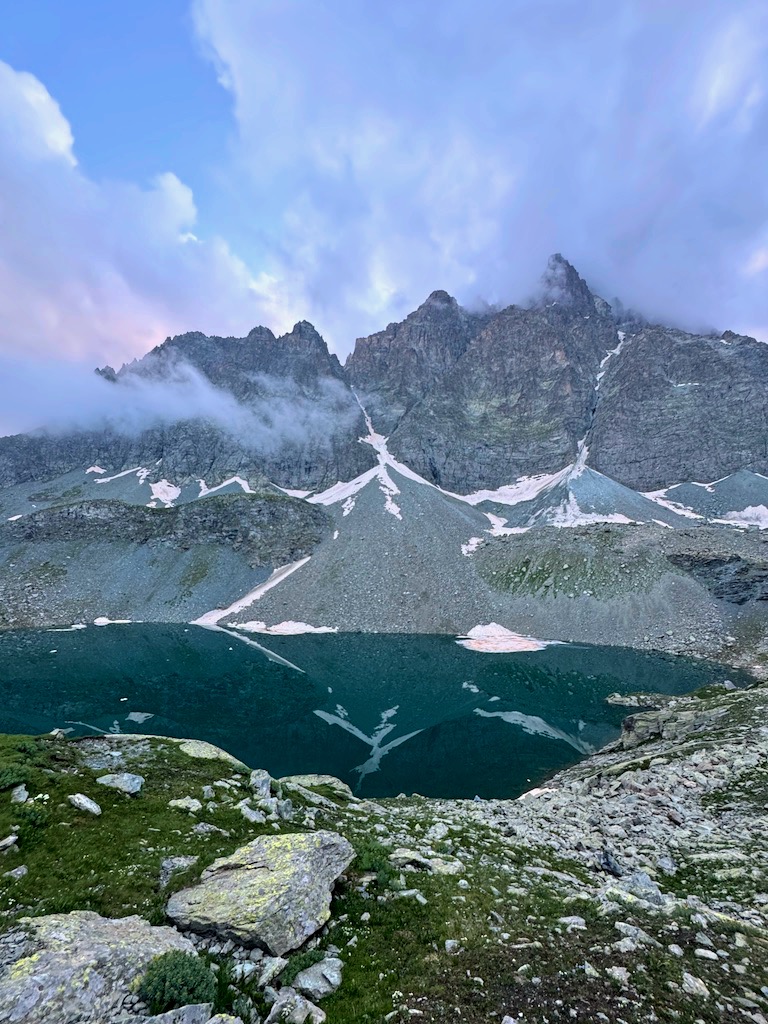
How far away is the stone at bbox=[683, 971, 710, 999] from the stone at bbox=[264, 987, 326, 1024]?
5.64 m

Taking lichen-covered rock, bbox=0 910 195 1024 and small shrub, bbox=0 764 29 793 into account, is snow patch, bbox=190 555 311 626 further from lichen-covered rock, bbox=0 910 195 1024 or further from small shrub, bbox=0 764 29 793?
lichen-covered rock, bbox=0 910 195 1024

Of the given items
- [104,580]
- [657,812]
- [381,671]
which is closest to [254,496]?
[104,580]

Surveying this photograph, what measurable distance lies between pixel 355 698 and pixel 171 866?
51367 millimetres

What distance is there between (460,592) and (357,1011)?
10654 centimetres

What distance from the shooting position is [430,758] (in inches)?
1578

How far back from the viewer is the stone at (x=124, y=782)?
13.2 m

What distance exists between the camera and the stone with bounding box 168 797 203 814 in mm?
13023

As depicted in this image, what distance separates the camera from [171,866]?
1004cm

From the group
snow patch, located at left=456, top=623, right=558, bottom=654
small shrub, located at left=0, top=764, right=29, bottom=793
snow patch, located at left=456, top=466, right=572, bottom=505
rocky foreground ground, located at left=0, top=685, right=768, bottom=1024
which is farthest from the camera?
snow patch, located at left=456, top=466, right=572, bottom=505

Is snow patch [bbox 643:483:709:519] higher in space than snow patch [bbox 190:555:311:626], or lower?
higher

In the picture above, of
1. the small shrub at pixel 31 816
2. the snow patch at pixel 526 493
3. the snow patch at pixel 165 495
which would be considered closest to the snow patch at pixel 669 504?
the snow patch at pixel 526 493

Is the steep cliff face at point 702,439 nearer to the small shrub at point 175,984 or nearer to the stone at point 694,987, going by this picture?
the stone at point 694,987

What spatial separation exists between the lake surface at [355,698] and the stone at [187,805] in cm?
2338

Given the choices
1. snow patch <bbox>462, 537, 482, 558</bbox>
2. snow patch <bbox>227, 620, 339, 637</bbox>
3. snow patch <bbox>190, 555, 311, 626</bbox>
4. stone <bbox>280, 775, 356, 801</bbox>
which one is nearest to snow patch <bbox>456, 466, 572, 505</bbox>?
snow patch <bbox>462, 537, 482, 558</bbox>
